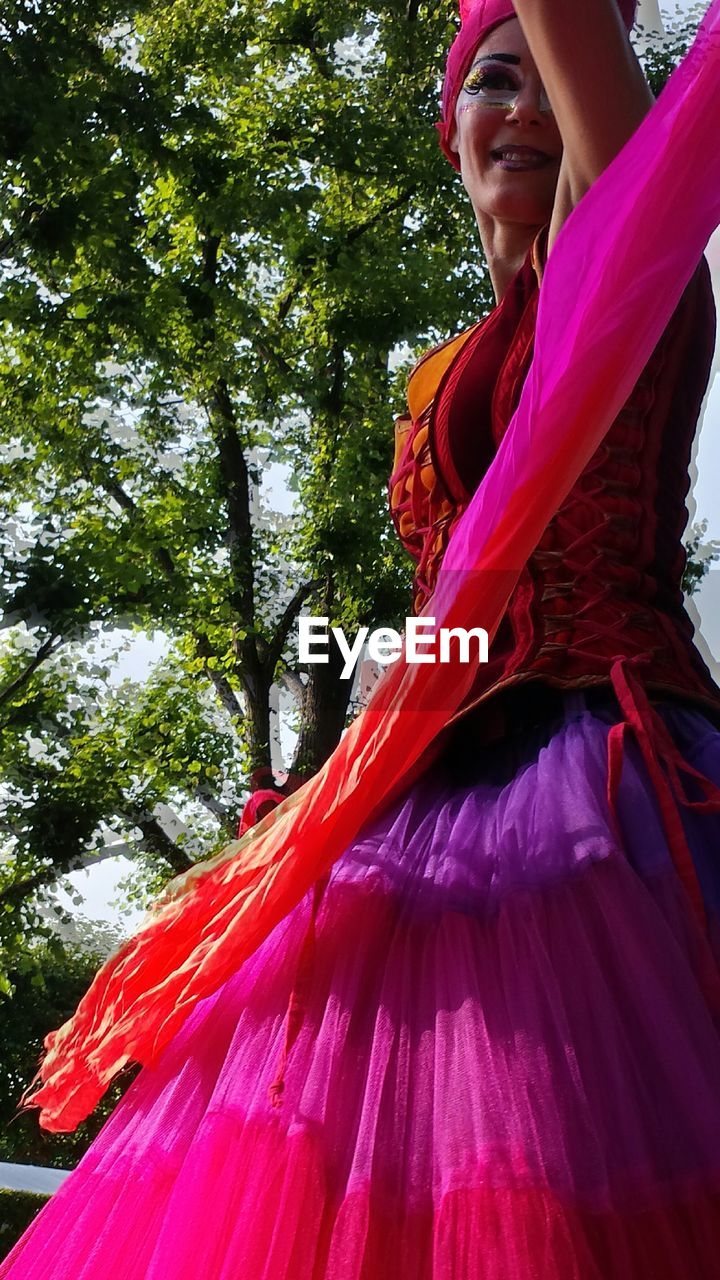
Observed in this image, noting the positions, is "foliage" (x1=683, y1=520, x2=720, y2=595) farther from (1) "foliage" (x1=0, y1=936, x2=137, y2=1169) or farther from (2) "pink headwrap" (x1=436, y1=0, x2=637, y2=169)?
(2) "pink headwrap" (x1=436, y1=0, x2=637, y2=169)

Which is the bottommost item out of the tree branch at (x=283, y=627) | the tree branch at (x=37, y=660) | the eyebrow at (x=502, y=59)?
the eyebrow at (x=502, y=59)

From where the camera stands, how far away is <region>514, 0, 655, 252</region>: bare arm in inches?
35.0

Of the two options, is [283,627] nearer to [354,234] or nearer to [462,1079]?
[354,234]

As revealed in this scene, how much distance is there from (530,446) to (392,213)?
8.43 m

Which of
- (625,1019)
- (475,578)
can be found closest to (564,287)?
(475,578)

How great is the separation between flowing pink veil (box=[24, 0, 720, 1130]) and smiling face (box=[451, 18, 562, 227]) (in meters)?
0.33

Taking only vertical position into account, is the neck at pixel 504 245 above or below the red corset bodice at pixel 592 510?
above

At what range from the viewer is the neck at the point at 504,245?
51.0 inches

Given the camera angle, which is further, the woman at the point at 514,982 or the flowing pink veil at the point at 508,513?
the flowing pink veil at the point at 508,513

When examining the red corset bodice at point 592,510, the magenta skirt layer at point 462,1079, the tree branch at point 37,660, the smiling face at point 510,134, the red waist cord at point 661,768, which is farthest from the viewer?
the tree branch at point 37,660

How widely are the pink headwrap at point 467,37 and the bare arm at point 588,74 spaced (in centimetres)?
39

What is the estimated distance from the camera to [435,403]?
121cm

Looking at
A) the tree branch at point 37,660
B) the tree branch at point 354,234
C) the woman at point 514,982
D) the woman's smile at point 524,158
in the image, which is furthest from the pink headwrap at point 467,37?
the tree branch at point 354,234

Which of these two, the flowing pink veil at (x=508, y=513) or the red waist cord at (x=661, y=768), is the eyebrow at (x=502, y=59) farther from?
the red waist cord at (x=661, y=768)
